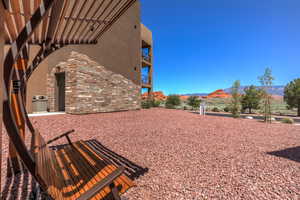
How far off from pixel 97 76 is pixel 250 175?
8.48 m

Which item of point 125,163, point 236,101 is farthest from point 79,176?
point 236,101

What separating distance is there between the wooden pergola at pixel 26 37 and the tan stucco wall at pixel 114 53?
5.57 meters

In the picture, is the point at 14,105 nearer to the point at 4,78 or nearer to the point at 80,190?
the point at 4,78

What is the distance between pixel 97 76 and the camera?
8.56 m

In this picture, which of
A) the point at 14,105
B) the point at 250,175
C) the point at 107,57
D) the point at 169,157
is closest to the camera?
the point at 14,105

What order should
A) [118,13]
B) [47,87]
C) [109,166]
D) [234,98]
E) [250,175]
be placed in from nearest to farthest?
[109,166] → [250,175] → [118,13] → [47,87] → [234,98]

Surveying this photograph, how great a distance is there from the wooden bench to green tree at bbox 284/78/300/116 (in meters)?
31.4

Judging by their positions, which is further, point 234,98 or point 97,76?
point 234,98

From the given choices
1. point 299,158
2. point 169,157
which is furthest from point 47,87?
point 299,158

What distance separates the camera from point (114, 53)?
998 centimetres

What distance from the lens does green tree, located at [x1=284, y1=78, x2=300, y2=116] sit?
72.1ft

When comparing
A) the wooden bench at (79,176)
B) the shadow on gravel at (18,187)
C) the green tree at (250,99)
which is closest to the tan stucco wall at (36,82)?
the shadow on gravel at (18,187)

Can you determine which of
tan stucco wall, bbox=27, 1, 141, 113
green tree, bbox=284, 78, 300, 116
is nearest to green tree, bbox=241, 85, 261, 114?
green tree, bbox=284, 78, 300, 116

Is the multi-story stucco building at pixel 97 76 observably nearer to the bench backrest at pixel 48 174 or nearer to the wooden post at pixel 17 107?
the wooden post at pixel 17 107
